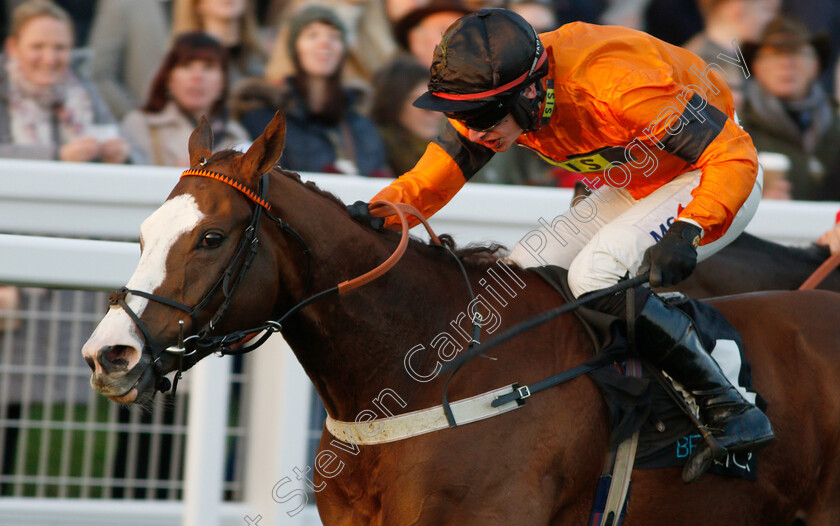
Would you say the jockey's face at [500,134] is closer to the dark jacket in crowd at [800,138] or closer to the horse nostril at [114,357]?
the horse nostril at [114,357]

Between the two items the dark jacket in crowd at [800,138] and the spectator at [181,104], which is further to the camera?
the dark jacket in crowd at [800,138]

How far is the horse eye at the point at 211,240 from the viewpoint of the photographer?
2537mm

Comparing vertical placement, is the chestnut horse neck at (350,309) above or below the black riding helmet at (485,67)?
below

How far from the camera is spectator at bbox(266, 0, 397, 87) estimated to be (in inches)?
233

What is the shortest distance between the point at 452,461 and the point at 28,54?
3.61 meters

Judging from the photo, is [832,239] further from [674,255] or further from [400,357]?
[400,357]

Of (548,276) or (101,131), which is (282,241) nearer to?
(548,276)

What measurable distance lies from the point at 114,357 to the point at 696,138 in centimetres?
165

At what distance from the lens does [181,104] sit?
5.26 meters

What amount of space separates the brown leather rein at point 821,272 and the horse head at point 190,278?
6.84ft

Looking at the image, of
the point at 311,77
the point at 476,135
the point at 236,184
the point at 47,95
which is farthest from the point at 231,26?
the point at 236,184

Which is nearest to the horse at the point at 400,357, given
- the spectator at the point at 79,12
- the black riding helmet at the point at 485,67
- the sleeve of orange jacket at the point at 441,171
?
the sleeve of orange jacket at the point at 441,171

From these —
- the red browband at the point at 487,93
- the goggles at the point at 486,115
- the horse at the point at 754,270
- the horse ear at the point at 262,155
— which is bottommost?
the horse at the point at 754,270

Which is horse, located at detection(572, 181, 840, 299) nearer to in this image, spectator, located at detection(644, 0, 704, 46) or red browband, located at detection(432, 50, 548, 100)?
red browband, located at detection(432, 50, 548, 100)
